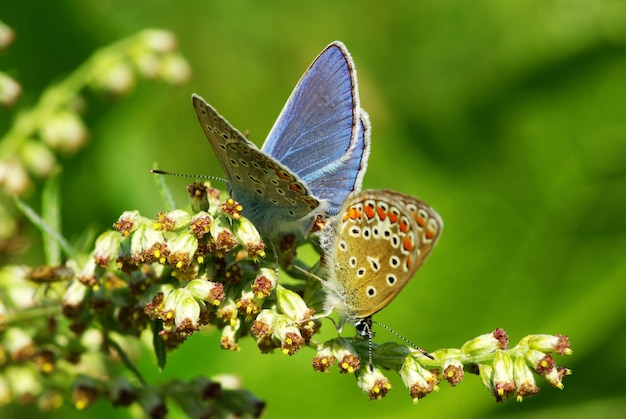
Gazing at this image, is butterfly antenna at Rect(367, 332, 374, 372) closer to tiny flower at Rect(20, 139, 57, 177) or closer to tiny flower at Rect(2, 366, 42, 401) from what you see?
tiny flower at Rect(2, 366, 42, 401)

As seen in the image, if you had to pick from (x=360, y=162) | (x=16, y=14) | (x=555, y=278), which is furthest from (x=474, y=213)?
(x=16, y=14)

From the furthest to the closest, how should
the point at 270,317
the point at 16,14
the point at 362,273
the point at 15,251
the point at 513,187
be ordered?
the point at 513,187 → the point at 16,14 → the point at 15,251 → the point at 362,273 → the point at 270,317

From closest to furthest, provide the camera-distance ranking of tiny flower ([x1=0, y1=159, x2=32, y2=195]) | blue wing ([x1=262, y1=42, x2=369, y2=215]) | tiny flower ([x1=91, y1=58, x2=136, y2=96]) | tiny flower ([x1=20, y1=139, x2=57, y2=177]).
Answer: blue wing ([x1=262, y1=42, x2=369, y2=215]) → tiny flower ([x1=0, y1=159, x2=32, y2=195]) → tiny flower ([x1=20, y1=139, x2=57, y2=177]) → tiny flower ([x1=91, y1=58, x2=136, y2=96])

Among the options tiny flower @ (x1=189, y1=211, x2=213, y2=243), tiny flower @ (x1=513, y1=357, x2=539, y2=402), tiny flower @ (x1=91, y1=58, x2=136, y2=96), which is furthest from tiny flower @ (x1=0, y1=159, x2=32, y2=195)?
tiny flower @ (x1=513, y1=357, x2=539, y2=402)

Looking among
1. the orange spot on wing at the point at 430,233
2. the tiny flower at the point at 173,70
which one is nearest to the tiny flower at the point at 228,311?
the orange spot on wing at the point at 430,233

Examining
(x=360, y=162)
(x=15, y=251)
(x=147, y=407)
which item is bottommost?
(x=147, y=407)

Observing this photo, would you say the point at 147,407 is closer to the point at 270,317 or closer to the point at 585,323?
the point at 270,317
